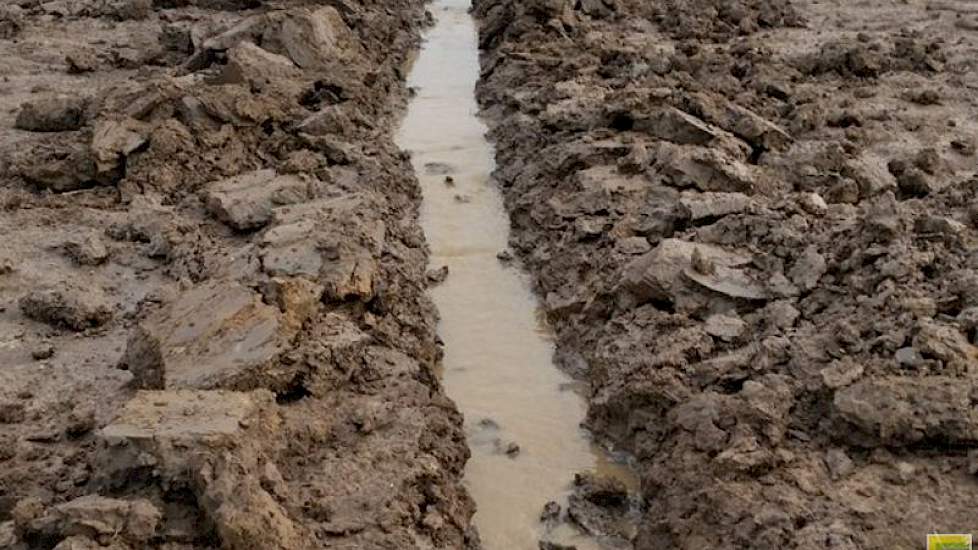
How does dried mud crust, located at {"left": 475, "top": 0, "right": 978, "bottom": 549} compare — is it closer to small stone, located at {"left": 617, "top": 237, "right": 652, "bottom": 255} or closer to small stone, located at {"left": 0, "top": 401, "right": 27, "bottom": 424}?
small stone, located at {"left": 617, "top": 237, "right": 652, "bottom": 255}

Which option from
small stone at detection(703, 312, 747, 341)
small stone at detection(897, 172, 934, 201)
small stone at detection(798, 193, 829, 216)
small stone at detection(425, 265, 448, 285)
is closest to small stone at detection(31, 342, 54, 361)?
small stone at detection(425, 265, 448, 285)

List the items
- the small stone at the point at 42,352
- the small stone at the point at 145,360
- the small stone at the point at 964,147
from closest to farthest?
the small stone at the point at 145,360
the small stone at the point at 42,352
the small stone at the point at 964,147

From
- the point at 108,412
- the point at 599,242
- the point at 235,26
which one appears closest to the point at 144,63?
the point at 235,26

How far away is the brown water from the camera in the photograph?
20.6ft

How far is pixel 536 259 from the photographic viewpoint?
30.6 feet

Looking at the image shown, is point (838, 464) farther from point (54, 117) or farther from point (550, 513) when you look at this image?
point (54, 117)

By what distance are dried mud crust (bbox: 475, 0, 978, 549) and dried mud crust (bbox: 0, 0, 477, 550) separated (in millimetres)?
1467

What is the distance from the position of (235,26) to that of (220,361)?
8322 mm

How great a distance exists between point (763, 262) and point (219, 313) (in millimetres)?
4230

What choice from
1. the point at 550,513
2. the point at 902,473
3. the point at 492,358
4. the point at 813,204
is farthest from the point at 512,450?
the point at 813,204

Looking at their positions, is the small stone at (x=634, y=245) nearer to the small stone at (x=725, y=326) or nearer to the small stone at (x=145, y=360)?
the small stone at (x=725, y=326)

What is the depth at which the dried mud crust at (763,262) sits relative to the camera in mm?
5461

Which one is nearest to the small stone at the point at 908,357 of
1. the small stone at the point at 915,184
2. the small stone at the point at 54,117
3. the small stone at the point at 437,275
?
the small stone at the point at 915,184

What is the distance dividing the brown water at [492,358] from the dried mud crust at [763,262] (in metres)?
0.25
